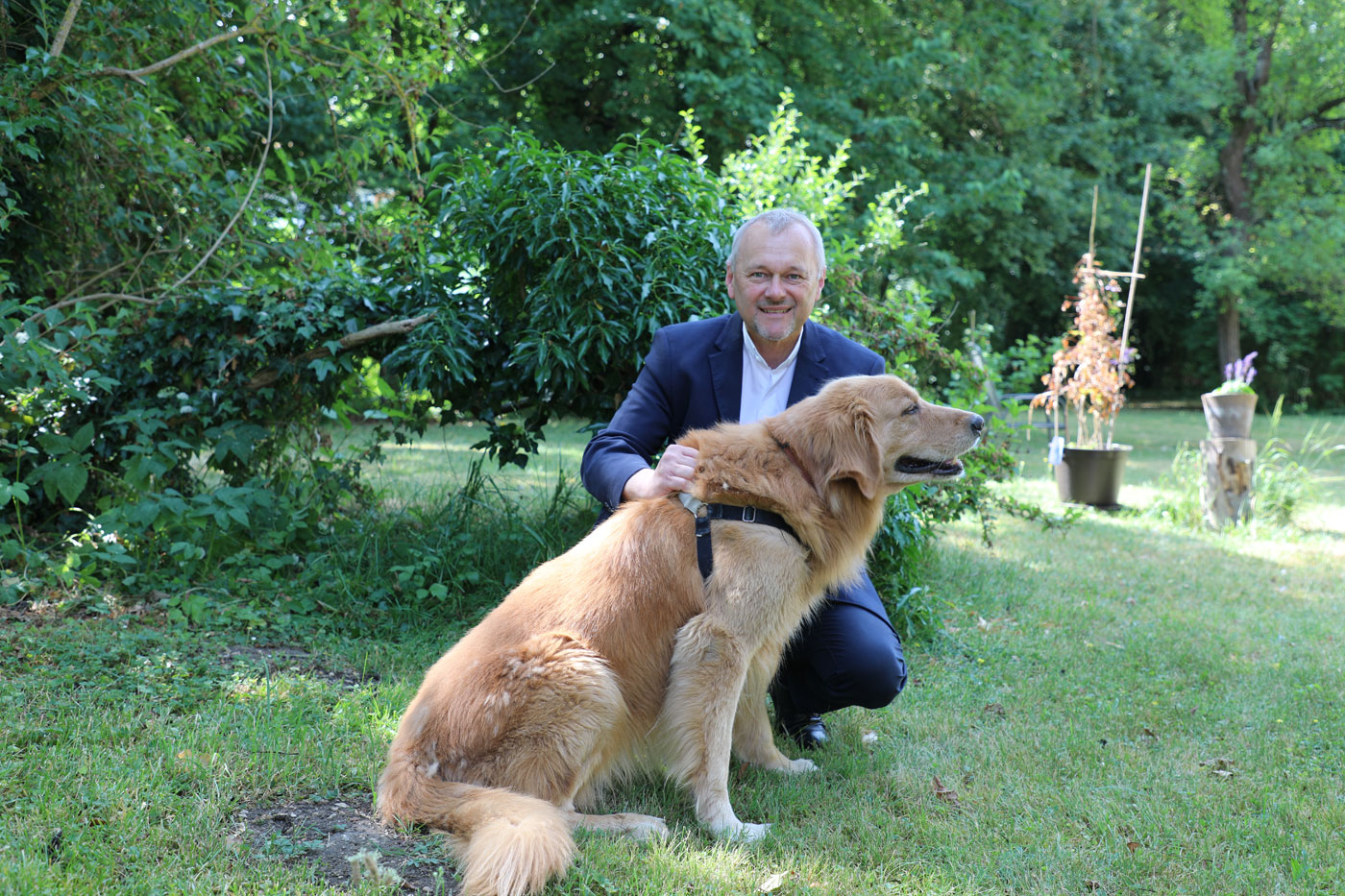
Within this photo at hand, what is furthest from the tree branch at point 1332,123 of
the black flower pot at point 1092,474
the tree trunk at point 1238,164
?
the black flower pot at point 1092,474

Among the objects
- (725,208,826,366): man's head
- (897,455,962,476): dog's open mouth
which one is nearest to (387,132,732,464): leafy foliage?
(725,208,826,366): man's head

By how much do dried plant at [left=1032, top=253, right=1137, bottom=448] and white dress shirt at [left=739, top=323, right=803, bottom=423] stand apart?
649cm

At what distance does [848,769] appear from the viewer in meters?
3.72

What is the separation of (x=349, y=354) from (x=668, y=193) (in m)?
2.18

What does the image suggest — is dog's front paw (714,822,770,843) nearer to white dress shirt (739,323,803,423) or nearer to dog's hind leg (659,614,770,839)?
dog's hind leg (659,614,770,839)

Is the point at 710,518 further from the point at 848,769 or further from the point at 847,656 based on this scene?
the point at 848,769

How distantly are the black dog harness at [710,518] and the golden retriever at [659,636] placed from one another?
0.02 m

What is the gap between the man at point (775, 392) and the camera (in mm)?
3629

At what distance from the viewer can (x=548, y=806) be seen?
277 cm

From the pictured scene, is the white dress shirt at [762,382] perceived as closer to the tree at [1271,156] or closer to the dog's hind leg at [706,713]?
the dog's hind leg at [706,713]

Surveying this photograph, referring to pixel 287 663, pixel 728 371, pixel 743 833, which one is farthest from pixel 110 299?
pixel 743 833

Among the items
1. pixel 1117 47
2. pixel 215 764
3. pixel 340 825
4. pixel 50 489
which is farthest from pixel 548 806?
pixel 1117 47

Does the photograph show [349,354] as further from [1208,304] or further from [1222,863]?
[1208,304]

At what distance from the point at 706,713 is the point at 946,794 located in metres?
1.11
